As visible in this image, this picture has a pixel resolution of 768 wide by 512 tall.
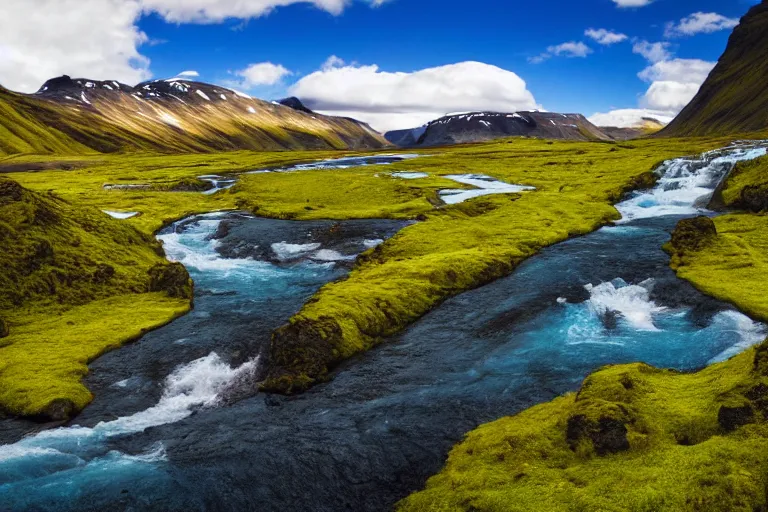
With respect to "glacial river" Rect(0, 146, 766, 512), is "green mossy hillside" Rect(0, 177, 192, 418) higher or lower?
higher

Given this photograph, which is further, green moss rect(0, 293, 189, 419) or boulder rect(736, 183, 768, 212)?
boulder rect(736, 183, 768, 212)

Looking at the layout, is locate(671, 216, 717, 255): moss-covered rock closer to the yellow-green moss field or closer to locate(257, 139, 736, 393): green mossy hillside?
locate(257, 139, 736, 393): green mossy hillside

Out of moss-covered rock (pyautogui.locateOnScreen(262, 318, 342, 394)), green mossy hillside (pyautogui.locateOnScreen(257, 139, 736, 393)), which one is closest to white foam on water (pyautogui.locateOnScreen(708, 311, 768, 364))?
green mossy hillside (pyautogui.locateOnScreen(257, 139, 736, 393))

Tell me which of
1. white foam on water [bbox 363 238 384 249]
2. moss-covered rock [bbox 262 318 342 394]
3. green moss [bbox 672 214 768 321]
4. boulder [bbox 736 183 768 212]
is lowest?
moss-covered rock [bbox 262 318 342 394]

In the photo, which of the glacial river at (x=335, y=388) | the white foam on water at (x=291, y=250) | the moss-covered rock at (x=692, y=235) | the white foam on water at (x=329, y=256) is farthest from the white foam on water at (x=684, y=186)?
the white foam on water at (x=291, y=250)

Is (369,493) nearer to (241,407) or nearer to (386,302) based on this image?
(241,407)

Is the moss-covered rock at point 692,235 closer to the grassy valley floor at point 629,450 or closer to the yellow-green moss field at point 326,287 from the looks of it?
the yellow-green moss field at point 326,287

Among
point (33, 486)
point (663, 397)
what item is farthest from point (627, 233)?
point (33, 486)
